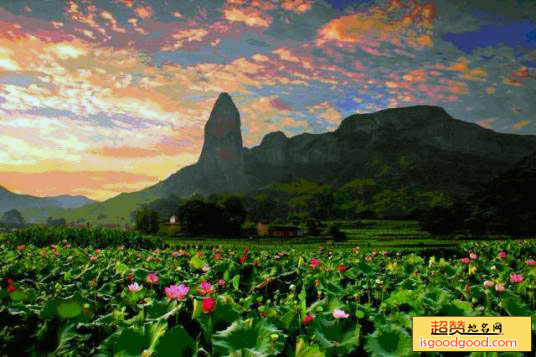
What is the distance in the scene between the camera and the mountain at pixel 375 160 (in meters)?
124

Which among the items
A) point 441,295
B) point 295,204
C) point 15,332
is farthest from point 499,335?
point 295,204

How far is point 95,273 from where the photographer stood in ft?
12.6

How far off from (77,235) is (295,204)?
90.4 meters

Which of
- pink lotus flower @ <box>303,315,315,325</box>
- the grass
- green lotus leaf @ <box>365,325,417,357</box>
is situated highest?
pink lotus flower @ <box>303,315,315,325</box>

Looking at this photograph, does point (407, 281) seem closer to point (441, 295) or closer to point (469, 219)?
point (441, 295)

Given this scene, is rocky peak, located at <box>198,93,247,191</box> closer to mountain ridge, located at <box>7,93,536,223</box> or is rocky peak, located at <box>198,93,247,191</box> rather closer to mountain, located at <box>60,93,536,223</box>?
mountain ridge, located at <box>7,93,536,223</box>

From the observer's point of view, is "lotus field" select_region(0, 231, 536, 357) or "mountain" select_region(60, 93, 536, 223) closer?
"lotus field" select_region(0, 231, 536, 357)

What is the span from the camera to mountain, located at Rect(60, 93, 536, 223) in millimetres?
123812

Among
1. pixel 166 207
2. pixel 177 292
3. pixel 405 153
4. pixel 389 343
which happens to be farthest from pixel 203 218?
pixel 405 153

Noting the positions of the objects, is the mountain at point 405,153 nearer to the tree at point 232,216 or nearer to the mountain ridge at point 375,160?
the mountain ridge at point 375,160

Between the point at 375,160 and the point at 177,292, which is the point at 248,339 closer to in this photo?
the point at 177,292

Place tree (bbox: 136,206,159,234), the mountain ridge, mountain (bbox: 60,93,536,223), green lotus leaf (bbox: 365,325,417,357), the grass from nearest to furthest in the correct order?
green lotus leaf (bbox: 365,325,417,357) < the grass < tree (bbox: 136,206,159,234) < mountain (bbox: 60,93,536,223) < the mountain ridge

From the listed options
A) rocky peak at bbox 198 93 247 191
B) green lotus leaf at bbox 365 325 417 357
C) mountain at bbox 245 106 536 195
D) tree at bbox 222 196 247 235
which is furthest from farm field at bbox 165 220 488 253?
rocky peak at bbox 198 93 247 191

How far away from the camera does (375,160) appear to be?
143875 mm
